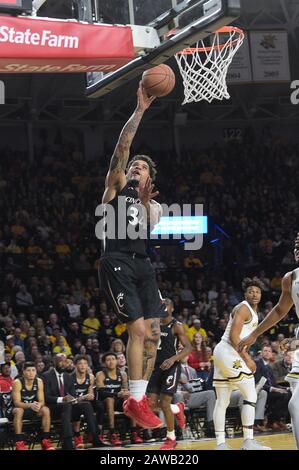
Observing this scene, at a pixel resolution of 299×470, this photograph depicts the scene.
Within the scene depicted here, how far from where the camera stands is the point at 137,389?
20.9ft

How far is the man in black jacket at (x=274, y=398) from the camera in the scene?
13.0m

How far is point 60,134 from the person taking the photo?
2439 cm

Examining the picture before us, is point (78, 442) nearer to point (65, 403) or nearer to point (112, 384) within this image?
point (65, 403)

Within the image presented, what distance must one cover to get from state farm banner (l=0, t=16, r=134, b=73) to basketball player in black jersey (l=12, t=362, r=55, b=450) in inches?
204

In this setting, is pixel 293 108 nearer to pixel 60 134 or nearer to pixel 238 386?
pixel 60 134

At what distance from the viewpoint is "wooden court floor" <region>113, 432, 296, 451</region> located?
10453mm

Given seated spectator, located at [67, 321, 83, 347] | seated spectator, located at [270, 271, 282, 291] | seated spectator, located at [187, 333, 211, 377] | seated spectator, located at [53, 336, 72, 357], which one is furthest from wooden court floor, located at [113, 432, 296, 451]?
seated spectator, located at [270, 271, 282, 291]

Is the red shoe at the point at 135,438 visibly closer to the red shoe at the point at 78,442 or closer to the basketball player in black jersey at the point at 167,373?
the red shoe at the point at 78,442

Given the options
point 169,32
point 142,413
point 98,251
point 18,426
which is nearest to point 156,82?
point 169,32

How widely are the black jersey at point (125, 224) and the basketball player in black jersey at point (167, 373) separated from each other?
358cm

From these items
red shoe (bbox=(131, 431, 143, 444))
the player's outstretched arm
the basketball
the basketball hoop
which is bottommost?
red shoe (bbox=(131, 431, 143, 444))

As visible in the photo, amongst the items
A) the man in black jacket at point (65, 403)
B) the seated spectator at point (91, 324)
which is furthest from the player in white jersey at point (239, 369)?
the seated spectator at point (91, 324)

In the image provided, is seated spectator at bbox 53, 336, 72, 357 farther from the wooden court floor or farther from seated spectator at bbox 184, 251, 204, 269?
seated spectator at bbox 184, 251, 204, 269

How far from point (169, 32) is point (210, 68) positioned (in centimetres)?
196
